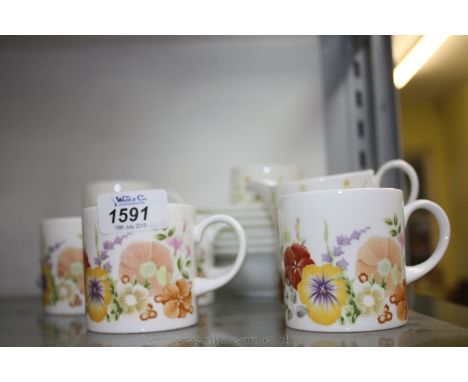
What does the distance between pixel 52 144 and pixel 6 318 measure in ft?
1.40

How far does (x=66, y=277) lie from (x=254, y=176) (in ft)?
1.11

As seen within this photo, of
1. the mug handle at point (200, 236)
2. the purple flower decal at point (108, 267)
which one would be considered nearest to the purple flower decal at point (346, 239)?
the mug handle at point (200, 236)

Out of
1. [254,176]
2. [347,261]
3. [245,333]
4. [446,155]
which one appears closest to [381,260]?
[347,261]

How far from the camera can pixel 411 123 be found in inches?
134

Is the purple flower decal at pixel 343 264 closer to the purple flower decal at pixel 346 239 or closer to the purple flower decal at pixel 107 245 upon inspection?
the purple flower decal at pixel 346 239

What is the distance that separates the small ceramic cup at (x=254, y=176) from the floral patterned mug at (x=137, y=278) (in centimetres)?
33

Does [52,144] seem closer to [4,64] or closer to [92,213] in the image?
[4,64]

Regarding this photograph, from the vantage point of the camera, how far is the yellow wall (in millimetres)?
2898

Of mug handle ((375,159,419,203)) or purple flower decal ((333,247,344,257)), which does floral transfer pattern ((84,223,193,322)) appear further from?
mug handle ((375,159,419,203))

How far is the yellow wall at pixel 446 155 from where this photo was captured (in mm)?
2898

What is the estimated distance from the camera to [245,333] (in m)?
0.52
